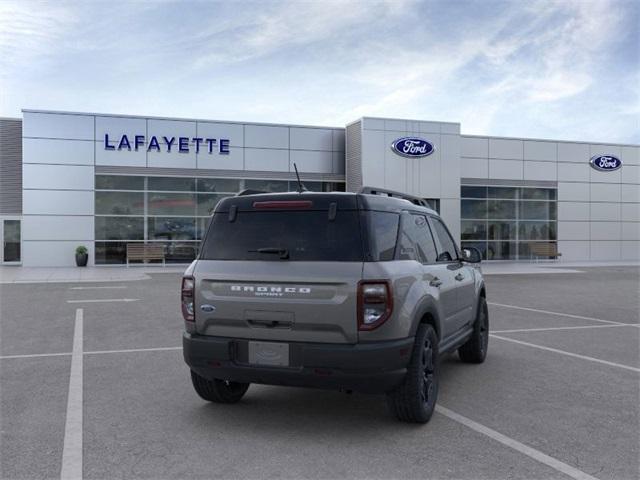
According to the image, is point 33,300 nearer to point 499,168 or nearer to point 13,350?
point 13,350

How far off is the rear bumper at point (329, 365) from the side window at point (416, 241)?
2.65ft

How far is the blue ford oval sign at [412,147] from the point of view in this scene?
2642cm

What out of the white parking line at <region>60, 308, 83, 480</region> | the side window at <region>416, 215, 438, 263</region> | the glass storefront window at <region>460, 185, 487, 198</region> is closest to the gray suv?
the side window at <region>416, 215, 438, 263</region>

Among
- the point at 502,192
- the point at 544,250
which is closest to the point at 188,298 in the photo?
the point at 502,192

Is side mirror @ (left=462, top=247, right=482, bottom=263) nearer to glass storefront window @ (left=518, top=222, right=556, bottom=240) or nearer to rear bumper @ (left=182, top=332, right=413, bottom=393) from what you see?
rear bumper @ (left=182, top=332, right=413, bottom=393)

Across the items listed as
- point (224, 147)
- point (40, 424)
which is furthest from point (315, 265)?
point (224, 147)

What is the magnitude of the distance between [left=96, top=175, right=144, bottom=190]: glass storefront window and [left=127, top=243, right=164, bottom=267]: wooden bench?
8.15 feet

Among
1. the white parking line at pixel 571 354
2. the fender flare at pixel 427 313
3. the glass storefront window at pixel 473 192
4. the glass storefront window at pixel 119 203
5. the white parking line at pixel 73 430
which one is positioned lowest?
the white parking line at pixel 73 430

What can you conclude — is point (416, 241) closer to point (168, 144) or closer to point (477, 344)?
point (477, 344)

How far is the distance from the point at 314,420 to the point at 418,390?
899 mm

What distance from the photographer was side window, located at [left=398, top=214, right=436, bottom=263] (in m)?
4.88

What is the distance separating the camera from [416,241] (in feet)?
17.3

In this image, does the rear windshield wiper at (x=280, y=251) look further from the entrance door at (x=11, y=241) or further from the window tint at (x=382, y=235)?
the entrance door at (x=11, y=241)

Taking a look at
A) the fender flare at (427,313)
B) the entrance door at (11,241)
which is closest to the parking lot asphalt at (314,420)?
the fender flare at (427,313)
